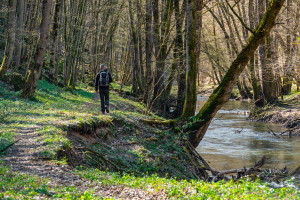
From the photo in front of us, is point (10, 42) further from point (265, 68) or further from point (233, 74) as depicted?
point (265, 68)

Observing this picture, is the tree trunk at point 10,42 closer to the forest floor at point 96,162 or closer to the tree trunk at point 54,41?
the forest floor at point 96,162

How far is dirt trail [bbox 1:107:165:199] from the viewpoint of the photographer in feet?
21.9

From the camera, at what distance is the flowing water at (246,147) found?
51.3 feet

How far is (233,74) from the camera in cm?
1356

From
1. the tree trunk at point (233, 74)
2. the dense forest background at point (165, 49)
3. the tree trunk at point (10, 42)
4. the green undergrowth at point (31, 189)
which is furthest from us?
the tree trunk at point (10, 42)

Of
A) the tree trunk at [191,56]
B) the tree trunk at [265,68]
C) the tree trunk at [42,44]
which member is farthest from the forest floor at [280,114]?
the tree trunk at [42,44]

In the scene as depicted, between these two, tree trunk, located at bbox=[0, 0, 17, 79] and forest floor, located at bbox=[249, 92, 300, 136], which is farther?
forest floor, located at bbox=[249, 92, 300, 136]

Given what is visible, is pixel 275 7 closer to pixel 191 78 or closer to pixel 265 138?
pixel 191 78

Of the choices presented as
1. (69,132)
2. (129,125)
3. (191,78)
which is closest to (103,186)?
(69,132)

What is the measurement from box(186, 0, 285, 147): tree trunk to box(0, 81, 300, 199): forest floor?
0.97 m

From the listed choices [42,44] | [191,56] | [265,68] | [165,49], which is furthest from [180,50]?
[265,68]

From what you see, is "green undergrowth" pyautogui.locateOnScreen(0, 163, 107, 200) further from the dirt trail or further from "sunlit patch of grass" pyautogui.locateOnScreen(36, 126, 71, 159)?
"sunlit patch of grass" pyautogui.locateOnScreen(36, 126, 71, 159)

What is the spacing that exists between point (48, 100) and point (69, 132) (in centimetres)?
855

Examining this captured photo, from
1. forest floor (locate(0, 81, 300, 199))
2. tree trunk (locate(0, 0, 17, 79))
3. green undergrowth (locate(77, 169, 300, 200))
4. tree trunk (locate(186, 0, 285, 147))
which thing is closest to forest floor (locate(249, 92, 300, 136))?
tree trunk (locate(186, 0, 285, 147))
